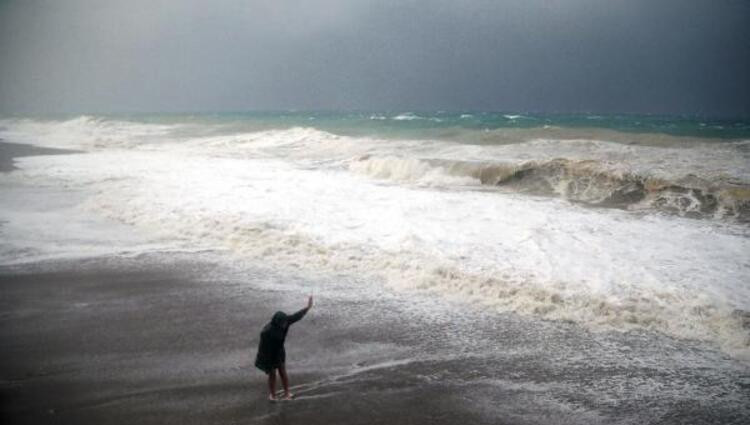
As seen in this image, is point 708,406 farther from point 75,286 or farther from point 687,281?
point 75,286

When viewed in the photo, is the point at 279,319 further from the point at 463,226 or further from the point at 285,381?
the point at 463,226

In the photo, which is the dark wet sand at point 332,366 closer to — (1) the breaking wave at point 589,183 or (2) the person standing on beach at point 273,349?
(2) the person standing on beach at point 273,349

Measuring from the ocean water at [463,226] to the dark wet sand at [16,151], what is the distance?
2562 mm

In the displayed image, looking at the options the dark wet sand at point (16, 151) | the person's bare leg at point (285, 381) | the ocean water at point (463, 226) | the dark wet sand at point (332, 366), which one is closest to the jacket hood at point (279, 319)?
the person's bare leg at point (285, 381)

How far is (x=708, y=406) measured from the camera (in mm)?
5367

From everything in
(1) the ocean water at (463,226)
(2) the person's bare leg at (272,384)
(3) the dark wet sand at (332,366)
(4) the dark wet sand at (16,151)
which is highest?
(4) the dark wet sand at (16,151)

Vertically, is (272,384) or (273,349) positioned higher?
(273,349)

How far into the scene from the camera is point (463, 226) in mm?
12156

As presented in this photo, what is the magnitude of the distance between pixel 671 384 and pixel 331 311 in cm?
442

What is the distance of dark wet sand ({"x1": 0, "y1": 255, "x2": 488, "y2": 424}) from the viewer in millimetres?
5251

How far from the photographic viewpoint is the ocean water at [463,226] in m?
8.21

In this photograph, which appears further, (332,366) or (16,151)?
(16,151)

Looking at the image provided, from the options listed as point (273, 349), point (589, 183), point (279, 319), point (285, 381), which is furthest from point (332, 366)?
point (589, 183)

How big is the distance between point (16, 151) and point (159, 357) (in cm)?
2903
